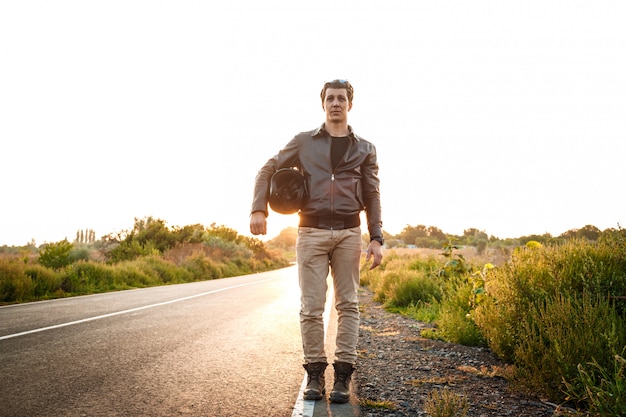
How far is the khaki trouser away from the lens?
370cm

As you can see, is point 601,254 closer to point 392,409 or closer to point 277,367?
point 392,409

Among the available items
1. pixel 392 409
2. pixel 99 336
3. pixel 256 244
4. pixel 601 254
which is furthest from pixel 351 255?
pixel 256 244

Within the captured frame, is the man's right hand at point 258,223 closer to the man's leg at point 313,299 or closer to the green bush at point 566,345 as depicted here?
the man's leg at point 313,299

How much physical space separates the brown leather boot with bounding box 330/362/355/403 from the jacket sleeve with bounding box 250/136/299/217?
1400mm

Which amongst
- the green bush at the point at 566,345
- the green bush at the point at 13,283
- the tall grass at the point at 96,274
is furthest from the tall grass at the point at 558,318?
the tall grass at the point at 96,274

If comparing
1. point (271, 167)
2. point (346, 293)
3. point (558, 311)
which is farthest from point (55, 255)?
point (558, 311)

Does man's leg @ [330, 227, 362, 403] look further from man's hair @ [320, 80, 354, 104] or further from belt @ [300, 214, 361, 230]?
man's hair @ [320, 80, 354, 104]

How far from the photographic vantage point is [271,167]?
406 cm

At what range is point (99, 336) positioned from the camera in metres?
6.06

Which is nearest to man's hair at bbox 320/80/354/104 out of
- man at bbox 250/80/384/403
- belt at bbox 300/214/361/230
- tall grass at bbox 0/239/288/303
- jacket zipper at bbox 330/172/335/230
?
man at bbox 250/80/384/403

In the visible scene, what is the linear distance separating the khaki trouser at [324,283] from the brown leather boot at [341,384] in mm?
50

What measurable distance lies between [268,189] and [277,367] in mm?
1826

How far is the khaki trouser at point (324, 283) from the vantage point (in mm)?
3703

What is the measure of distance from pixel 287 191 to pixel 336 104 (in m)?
0.86
